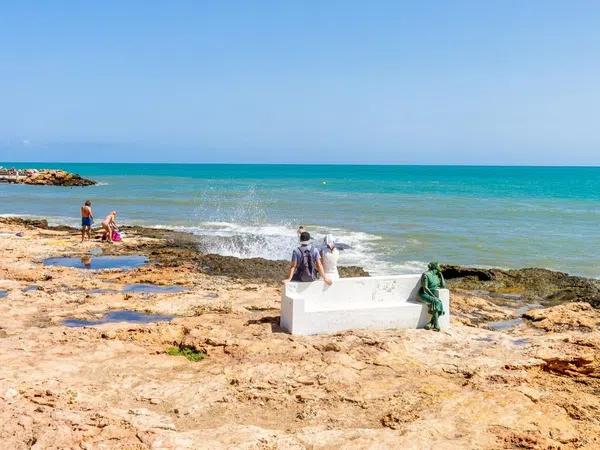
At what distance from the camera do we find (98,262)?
57.8ft

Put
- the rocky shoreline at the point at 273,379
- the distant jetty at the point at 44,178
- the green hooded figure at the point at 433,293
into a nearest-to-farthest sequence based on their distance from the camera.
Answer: the rocky shoreline at the point at 273,379 < the green hooded figure at the point at 433,293 < the distant jetty at the point at 44,178

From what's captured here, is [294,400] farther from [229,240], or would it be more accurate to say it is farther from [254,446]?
[229,240]

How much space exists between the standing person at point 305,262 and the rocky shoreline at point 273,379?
1043mm

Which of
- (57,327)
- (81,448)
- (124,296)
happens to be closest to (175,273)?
(124,296)

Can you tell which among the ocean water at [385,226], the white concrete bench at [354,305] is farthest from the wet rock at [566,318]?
the ocean water at [385,226]

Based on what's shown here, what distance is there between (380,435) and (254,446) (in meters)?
1.37

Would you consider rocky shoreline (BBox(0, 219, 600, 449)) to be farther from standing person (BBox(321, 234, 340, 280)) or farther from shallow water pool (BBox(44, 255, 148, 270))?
shallow water pool (BBox(44, 255, 148, 270))

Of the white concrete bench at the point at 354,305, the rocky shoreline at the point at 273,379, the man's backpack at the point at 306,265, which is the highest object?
the man's backpack at the point at 306,265

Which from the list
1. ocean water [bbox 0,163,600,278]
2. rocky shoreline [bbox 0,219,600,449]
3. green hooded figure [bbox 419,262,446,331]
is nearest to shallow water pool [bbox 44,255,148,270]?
ocean water [bbox 0,163,600,278]

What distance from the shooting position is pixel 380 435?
6406 millimetres

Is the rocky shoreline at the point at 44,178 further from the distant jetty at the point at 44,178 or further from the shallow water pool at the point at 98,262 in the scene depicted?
the shallow water pool at the point at 98,262

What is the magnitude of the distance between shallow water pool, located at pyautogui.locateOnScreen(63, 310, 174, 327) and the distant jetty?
60.2 meters

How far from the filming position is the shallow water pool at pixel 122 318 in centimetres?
1067

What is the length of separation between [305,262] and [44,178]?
63.8m
